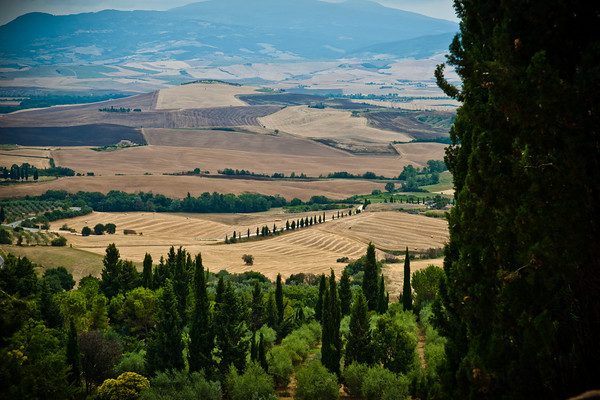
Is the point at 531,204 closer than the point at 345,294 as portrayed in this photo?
Yes

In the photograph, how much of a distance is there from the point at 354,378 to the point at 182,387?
10.9m

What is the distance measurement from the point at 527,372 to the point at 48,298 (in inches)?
1763

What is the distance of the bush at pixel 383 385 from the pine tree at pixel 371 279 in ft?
79.1

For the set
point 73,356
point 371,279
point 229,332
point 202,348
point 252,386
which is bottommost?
point 252,386

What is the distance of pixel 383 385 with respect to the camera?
35719 millimetres

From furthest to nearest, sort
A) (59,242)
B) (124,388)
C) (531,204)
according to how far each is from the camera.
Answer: (59,242)
(124,388)
(531,204)

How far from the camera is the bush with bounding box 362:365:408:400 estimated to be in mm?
33688

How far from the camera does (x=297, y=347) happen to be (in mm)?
46500

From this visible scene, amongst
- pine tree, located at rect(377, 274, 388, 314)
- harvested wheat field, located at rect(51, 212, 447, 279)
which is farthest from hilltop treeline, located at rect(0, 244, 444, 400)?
harvested wheat field, located at rect(51, 212, 447, 279)

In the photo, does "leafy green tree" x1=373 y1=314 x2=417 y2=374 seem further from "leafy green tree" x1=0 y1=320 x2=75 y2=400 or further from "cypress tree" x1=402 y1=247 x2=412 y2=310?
"leafy green tree" x1=0 y1=320 x2=75 y2=400

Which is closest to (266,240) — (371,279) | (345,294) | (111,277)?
(111,277)

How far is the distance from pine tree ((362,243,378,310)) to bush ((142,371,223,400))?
25667mm

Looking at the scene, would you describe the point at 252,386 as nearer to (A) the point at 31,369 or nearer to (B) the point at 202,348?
(B) the point at 202,348

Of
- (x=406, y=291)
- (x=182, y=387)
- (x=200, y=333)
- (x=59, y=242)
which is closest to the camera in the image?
(x=182, y=387)
